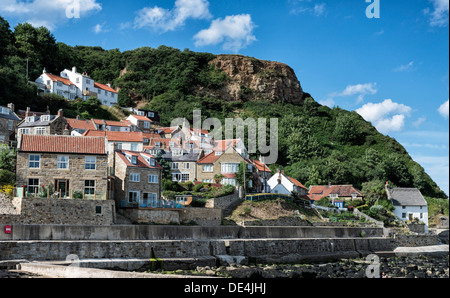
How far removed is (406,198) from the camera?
2501 inches

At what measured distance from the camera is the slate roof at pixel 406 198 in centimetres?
6312

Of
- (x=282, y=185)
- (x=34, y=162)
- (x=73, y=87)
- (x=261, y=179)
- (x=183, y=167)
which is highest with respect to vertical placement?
(x=73, y=87)

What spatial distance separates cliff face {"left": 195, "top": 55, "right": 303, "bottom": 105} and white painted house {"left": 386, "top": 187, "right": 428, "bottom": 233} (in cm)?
5274

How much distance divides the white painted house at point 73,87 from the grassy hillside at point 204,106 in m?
3.31

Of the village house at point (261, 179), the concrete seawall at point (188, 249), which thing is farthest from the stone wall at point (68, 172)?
the village house at point (261, 179)

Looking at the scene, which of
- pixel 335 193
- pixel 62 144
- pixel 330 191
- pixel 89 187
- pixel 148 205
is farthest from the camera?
pixel 330 191

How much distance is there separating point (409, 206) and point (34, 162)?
47.1 meters

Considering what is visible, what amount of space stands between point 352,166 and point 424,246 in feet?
79.2

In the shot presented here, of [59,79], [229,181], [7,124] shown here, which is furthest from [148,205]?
[59,79]

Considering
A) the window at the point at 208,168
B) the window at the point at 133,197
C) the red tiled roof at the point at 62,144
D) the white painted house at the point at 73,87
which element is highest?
the white painted house at the point at 73,87

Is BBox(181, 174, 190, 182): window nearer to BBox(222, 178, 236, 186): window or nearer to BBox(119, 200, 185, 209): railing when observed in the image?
BBox(222, 178, 236, 186): window

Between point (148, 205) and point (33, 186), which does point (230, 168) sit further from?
point (33, 186)

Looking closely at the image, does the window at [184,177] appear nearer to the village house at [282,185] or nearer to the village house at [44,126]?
the village house at [282,185]
